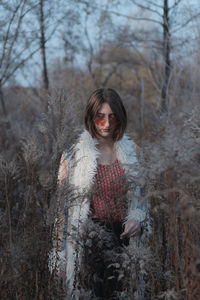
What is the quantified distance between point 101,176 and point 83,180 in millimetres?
140

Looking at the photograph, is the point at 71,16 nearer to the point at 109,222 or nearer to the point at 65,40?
the point at 65,40

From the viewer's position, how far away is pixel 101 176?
2533 mm

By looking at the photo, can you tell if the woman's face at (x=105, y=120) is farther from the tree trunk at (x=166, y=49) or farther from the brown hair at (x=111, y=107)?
the tree trunk at (x=166, y=49)

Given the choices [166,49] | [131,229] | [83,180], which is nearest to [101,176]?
[83,180]

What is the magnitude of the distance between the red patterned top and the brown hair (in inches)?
11.8

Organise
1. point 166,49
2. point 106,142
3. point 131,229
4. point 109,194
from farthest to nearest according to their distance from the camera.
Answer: point 166,49 → point 106,142 → point 131,229 → point 109,194

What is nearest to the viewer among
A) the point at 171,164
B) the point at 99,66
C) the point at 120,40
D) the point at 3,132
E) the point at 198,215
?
the point at 171,164

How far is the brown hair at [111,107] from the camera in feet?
8.40

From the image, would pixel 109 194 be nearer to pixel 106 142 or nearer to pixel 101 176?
pixel 101 176

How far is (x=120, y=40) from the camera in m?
7.93

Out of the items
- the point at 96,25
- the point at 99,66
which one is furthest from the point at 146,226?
the point at 99,66

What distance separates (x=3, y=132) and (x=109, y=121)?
3881 mm

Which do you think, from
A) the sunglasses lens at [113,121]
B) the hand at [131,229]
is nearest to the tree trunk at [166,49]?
the sunglasses lens at [113,121]

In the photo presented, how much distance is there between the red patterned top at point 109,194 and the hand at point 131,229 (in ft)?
0.41
